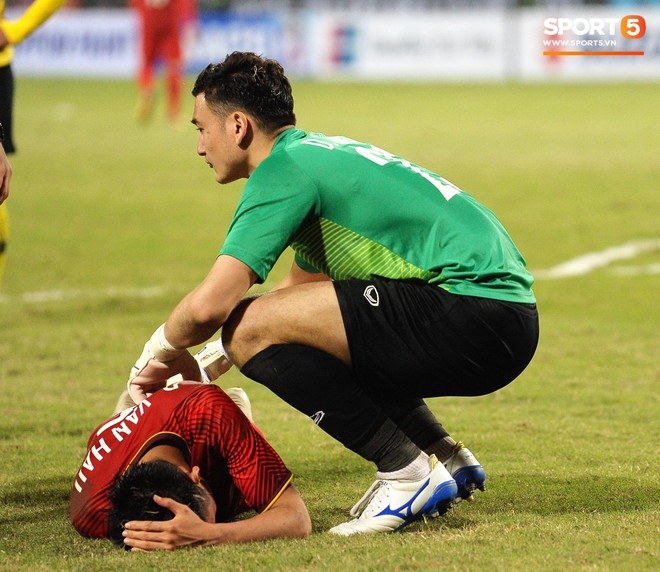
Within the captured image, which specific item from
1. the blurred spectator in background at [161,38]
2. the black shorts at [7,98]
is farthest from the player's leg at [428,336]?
the blurred spectator in background at [161,38]

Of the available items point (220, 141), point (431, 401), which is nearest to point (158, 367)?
point (220, 141)

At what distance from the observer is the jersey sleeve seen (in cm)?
355

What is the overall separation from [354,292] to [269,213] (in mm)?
359

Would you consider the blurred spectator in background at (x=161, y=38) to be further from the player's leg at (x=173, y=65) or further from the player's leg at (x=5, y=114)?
the player's leg at (x=5, y=114)

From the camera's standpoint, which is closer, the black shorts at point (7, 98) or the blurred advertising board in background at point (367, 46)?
the black shorts at point (7, 98)

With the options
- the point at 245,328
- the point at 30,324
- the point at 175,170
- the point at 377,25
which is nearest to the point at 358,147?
the point at 245,328

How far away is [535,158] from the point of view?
15414 millimetres

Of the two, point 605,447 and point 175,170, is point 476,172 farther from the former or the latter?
point 605,447

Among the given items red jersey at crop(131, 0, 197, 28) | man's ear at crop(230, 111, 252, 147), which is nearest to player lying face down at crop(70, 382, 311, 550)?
man's ear at crop(230, 111, 252, 147)

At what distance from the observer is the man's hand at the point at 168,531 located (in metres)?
3.43

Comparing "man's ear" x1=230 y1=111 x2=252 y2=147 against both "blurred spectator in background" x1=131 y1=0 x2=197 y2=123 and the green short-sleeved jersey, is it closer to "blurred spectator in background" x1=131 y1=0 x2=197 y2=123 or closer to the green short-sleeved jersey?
the green short-sleeved jersey

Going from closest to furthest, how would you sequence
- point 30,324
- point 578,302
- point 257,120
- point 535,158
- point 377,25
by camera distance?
point 257,120, point 30,324, point 578,302, point 535,158, point 377,25

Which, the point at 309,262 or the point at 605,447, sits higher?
the point at 309,262

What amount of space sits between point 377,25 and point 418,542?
83.9ft
